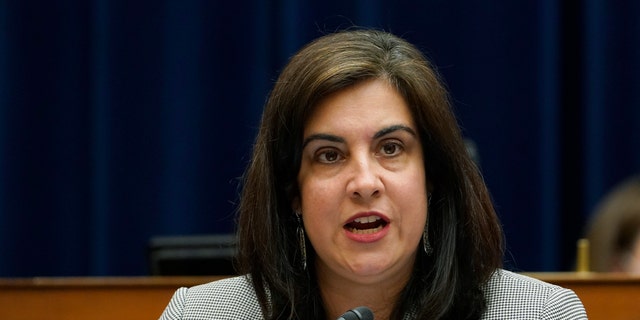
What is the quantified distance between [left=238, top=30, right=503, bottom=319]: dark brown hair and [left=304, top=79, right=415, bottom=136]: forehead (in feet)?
0.04

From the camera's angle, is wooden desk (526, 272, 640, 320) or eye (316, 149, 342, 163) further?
wooden desk (526, 272, 640, 320)

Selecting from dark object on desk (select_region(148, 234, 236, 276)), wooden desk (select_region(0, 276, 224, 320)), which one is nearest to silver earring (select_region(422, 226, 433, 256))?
wooden desk (select_region(0, 276, 224, 320))

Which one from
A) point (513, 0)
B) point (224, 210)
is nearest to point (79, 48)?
point (224, 210)

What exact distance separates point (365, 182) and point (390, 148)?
85 millimetres

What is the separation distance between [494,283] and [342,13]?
239 cm

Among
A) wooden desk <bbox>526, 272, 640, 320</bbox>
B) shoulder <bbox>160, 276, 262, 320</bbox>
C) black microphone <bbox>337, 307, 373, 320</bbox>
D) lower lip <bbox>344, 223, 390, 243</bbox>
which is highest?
lower lip <bbox>344, 223, 390, 243</bbox>

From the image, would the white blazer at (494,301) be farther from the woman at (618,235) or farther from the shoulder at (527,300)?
the woman at (618,235)

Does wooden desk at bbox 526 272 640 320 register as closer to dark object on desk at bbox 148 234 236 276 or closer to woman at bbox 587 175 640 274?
woman at bbox 587 175 640 274

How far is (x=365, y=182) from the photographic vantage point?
1624 millimetres

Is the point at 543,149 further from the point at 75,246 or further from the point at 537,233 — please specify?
the point at 75,246

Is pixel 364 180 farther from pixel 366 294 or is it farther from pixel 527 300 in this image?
pixel 527 300

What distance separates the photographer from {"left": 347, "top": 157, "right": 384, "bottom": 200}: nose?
5.33 ft

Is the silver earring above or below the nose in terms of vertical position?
below

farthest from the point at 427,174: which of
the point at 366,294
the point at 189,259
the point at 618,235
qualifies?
the point at 618,235
